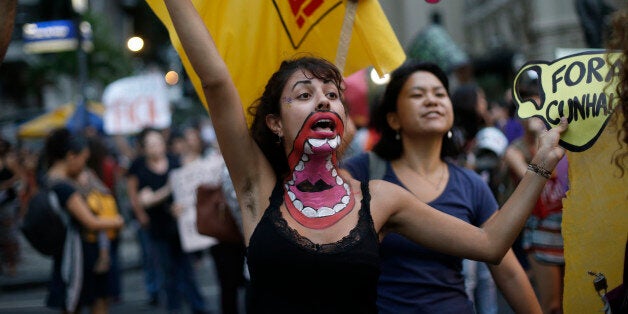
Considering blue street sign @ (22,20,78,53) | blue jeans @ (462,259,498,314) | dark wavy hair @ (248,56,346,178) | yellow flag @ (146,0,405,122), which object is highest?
blue street sign @ (22,20,78,53)

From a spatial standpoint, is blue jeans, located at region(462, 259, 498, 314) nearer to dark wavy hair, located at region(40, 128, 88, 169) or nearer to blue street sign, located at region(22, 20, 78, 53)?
dark wavy hair, located at region(40, 128, 88, 169)

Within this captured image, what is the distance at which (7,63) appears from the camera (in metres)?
37.0

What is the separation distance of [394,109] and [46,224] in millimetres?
3666

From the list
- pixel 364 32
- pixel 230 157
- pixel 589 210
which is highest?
pixel 364 32

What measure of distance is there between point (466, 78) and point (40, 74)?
2063 cm

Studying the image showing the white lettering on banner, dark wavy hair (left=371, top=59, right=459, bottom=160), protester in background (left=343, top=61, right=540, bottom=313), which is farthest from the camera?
the white lettering on banner

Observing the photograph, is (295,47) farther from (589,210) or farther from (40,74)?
(40,74)

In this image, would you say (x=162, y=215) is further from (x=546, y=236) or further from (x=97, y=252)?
(x=546, y=236)

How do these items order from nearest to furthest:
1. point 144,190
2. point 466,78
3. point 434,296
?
point 434,296
point 144,190
point 466,78

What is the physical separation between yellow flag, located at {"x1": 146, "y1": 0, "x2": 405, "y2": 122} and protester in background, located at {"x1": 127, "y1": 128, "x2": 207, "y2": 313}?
5.47 meters

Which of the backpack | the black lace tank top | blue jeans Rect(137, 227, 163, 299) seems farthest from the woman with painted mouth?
blue jeans Rect(137, 227, 163, 299)

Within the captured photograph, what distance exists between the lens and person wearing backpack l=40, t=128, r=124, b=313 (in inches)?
270

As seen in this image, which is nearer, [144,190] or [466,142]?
[466,142]

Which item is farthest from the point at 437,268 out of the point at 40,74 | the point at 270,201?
the point at 40,74
